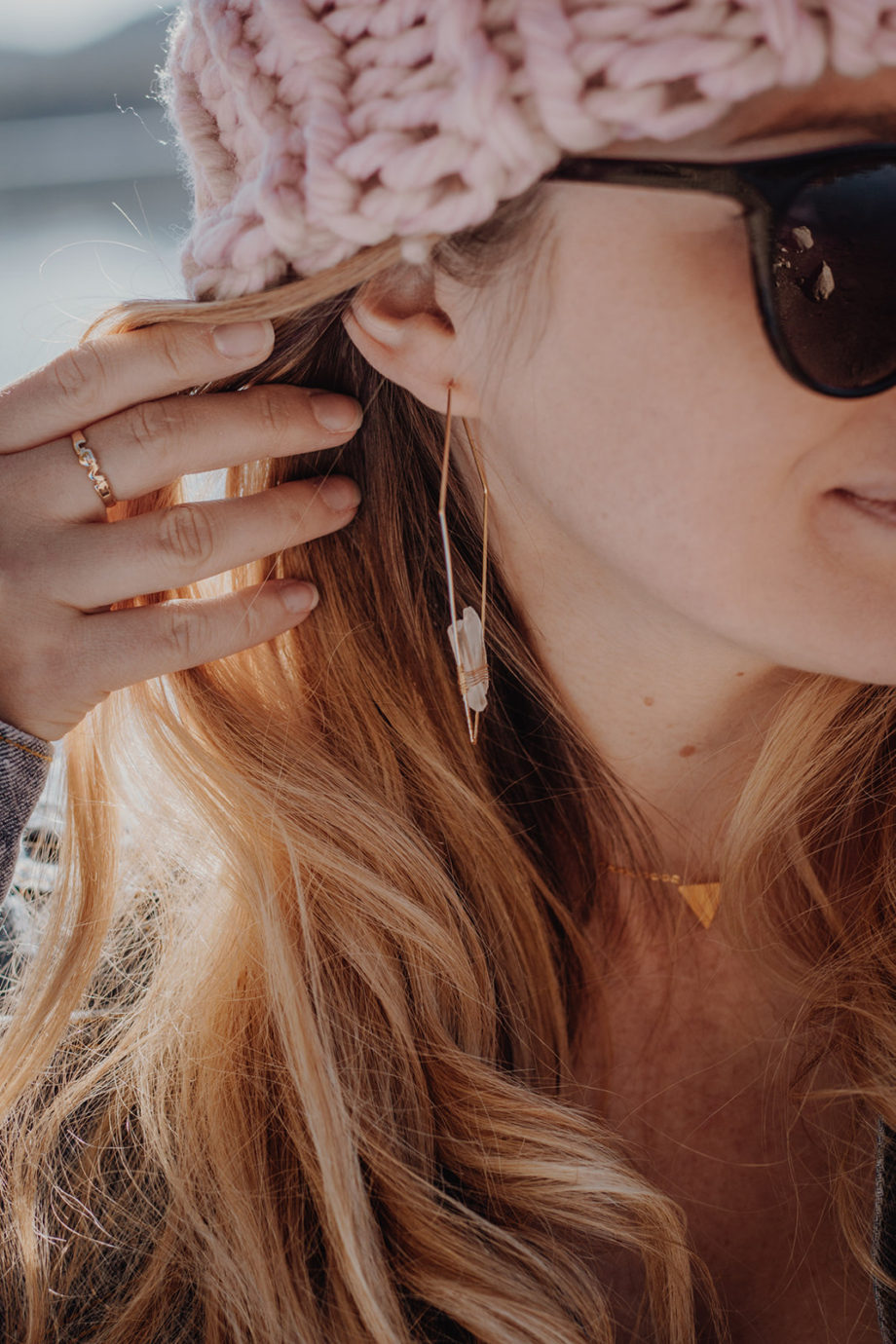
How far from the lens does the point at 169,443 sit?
106cm

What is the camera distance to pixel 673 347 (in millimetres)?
839

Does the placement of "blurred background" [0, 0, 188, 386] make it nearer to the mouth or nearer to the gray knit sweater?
the gray knit sweater

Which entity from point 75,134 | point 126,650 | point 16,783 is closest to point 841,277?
point 126,650

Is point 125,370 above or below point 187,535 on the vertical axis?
above

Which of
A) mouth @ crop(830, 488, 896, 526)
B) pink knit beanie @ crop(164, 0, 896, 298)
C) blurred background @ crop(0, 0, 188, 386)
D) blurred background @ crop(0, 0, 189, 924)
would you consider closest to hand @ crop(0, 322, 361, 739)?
pink knit beanie @ crop(164, 0, 896, 298)

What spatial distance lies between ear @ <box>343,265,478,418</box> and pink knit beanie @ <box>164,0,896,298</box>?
127 millimetres

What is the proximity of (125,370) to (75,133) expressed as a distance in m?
3.84

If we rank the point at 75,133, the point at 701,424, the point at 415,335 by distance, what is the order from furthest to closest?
the point at 75,133
the point at 415,335
the point at 701,424

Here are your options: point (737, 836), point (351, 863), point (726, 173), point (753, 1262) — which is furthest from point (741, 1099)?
point (726, 173)

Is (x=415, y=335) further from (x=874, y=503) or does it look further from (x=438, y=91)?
(x=874, y=503)

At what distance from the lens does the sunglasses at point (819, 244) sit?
0.74 meters

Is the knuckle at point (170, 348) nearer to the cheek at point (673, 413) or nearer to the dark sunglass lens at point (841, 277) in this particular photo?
the cheek at point (673, 413)

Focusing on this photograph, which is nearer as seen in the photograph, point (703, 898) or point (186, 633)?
point (186, 633)

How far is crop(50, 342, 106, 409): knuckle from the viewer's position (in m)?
1.03
